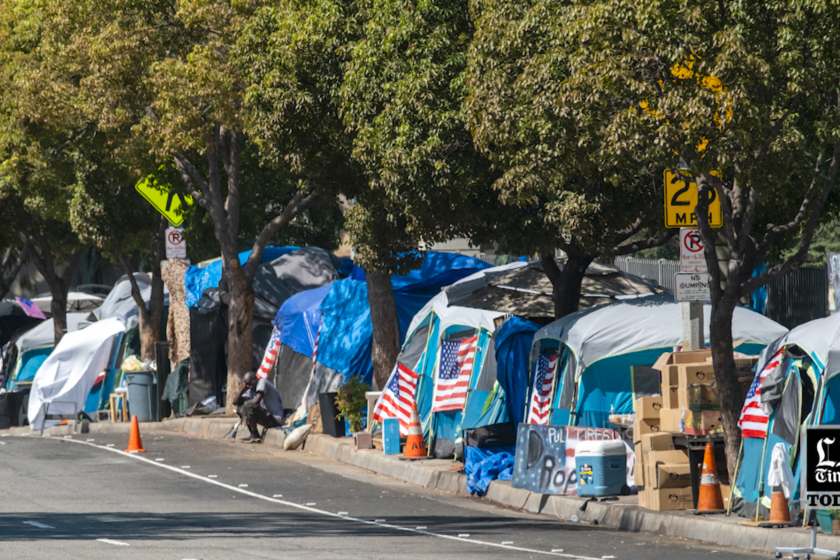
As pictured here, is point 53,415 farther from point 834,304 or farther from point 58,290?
point 834,304

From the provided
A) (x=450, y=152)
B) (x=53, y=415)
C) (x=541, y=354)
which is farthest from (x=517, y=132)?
(x=53, y=415)

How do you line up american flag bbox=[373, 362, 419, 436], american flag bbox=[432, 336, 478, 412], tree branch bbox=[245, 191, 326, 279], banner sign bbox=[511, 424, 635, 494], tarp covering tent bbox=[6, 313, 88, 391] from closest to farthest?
banner sign bbox=[511, 424, 635, 494] → american flag bbox=[432, 336, 478, 412] → american flag bbox=[373, 362, 419, 436] → tree branch bbox=[245, 191, 326, 279] → tarp covering tent bbox=[6, 313, 88, 391]

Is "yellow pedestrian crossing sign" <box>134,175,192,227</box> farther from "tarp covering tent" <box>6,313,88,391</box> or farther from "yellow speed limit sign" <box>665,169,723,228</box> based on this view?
"yellow speed limit sign" <box>665,169,723,228</box>

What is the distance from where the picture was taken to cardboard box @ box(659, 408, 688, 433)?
494 inches

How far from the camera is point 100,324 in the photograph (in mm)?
30703

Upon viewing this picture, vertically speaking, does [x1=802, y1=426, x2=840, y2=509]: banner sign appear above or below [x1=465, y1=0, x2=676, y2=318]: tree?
below

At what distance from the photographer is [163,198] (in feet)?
82.2

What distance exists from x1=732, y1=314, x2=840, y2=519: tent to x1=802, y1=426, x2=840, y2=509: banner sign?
53.6 inches

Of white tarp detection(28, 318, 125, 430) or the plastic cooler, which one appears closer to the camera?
the plastic cooler

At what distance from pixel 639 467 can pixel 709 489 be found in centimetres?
98

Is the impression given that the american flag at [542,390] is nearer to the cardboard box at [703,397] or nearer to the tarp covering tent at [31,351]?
the cardboard box at [703,397]

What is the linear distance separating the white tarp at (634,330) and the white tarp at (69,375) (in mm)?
17613

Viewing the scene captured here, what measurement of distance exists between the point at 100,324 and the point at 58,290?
305 centimetres

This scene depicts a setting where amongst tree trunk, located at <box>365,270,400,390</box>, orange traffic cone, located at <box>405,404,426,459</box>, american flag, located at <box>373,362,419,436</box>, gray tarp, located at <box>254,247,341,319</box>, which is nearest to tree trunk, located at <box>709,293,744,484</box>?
orange traffic cone, located at <box>405,404,426,459</box>
